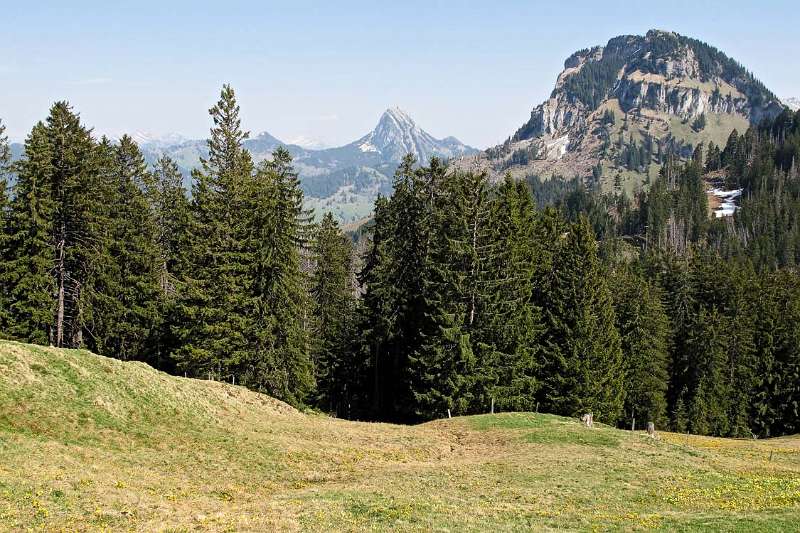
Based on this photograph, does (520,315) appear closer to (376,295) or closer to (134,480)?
(376,295)

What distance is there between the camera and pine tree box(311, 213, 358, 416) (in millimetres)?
64500

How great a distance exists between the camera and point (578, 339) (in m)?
52.7

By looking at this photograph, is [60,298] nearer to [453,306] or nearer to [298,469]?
[298,469]

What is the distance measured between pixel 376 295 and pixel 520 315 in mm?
13902

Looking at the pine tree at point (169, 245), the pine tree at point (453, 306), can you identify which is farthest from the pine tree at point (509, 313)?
the pine tree at point (169, 245)

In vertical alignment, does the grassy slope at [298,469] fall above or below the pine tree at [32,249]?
below

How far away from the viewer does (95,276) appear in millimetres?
48094

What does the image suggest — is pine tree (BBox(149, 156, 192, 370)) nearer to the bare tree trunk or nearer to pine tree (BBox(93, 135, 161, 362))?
pine tree (BBox(93, 135, 161, 362))

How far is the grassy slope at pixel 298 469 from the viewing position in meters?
19.2

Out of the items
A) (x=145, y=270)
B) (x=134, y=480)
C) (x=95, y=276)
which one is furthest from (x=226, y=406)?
(x=145, y=270)

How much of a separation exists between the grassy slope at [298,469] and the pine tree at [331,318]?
25063 millimetres

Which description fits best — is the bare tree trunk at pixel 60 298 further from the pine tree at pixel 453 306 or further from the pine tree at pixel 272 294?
the pine tree at pixel 453 306

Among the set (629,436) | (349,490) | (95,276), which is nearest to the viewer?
(349,490)

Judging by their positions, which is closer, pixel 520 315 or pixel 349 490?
pixel 349 490
